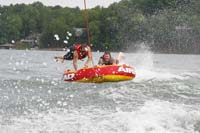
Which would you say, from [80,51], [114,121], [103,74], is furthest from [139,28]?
[114,121]

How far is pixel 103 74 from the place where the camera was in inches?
714

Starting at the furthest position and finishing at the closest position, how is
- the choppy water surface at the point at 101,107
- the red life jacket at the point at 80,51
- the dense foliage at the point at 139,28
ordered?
the dense foliage at the point at 139,28, the red life jacket at the point at 80,51, the choppy water surface at the point at 101,107

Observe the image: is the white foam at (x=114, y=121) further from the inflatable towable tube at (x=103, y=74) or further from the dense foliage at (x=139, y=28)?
the dense foliage at (x=139, y=28)

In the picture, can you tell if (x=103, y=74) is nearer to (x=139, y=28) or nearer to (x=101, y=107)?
(x=101, y=107)

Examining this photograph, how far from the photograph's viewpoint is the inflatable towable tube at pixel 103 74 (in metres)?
18.2

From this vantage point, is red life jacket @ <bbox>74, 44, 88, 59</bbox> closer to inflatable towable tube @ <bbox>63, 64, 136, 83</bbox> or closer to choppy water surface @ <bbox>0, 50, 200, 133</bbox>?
inflatable towable tube @ <bbox>63, 64, 136, 83</bbox>

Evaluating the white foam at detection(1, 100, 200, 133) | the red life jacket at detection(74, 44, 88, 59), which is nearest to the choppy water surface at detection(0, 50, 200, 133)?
the white foam at detection(1, 100, 200, 133)

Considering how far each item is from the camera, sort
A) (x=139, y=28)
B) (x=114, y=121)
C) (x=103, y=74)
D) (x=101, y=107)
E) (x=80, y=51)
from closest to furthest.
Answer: (x=114, y=121), (x=101, y=107), (x=103, y=74), (x=80, y=51), (x=139, y=28)

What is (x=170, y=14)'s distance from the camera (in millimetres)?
74438

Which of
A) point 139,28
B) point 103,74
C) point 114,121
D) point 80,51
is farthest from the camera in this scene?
point 139,28

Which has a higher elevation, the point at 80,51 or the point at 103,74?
the point at 80,51

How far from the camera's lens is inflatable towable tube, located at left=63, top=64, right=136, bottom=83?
18.2m

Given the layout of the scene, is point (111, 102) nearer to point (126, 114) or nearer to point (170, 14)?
point (126, 114)

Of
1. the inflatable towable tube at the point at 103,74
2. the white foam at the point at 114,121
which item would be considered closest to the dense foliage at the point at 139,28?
the inflatable towable tube at the point at 103,74
